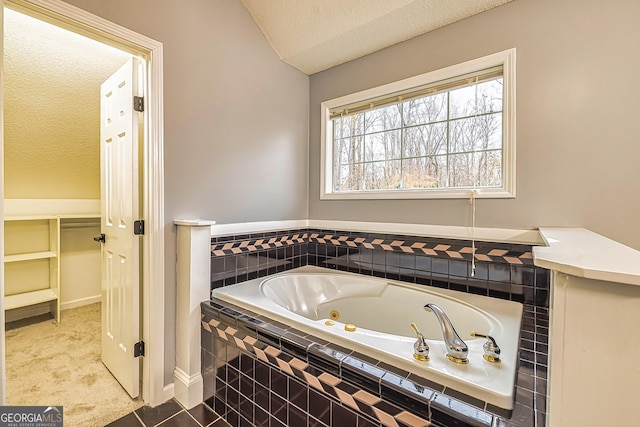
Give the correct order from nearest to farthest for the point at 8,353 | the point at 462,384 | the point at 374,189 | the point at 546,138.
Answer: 1. the point at 462,384
2. the point at 546,138
3. the point at 8,353
4. the point at 374,189

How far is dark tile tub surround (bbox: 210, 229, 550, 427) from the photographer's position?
871 mm

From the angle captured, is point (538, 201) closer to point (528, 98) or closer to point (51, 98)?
point (528, 98)

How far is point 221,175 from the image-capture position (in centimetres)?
193

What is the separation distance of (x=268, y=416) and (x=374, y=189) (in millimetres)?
1707

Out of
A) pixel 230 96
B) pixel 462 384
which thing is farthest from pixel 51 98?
pixel 462 384

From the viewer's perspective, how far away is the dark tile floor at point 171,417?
1.51 meters

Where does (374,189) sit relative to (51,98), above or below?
below

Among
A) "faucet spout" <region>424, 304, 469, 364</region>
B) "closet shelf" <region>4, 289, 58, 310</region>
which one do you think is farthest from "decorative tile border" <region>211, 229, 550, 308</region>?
"closet shelf" <region>4, 289, 58, 310</region>

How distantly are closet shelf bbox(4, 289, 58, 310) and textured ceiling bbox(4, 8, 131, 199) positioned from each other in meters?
0.98

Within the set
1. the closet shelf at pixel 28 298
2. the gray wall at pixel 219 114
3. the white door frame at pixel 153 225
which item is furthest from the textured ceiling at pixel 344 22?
the closet shelf at pixel 28 298

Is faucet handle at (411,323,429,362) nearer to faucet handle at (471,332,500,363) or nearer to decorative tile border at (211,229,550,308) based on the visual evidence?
faucet handle at (471,332,500,363)

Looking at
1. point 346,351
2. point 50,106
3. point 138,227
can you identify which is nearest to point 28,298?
point 50,106

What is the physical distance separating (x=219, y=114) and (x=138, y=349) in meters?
1.58

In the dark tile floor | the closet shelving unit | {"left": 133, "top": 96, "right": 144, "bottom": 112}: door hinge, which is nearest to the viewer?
the dark tile floor
